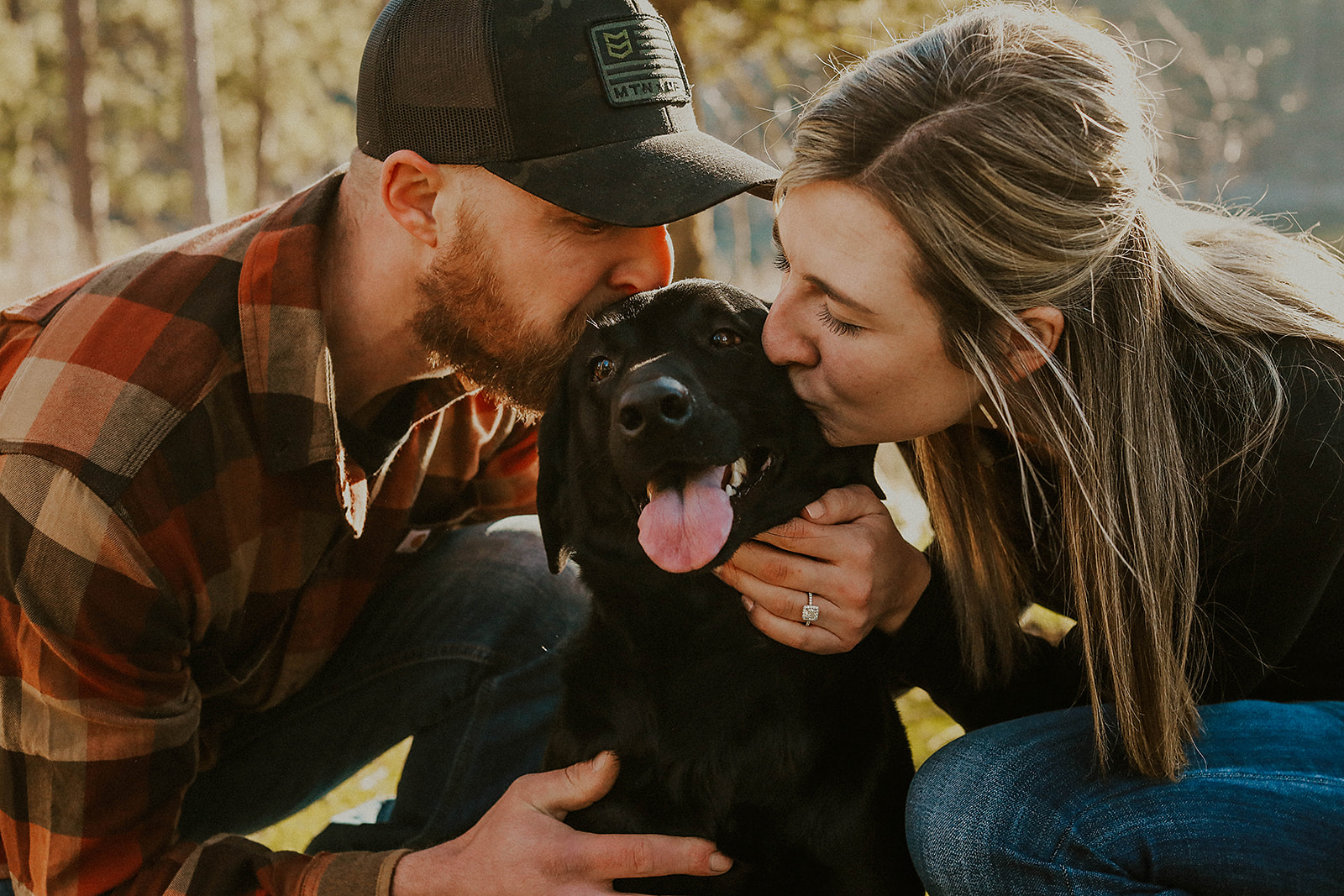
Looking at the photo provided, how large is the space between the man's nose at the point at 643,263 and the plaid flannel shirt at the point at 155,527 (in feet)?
2.15

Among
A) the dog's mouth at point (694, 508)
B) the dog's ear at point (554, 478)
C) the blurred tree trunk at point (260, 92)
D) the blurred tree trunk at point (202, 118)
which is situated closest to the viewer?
the dog's mouth at point (694, 508)

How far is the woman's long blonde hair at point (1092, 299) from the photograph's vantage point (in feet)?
6.04

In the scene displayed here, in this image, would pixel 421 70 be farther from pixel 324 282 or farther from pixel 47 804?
pixel 47 804

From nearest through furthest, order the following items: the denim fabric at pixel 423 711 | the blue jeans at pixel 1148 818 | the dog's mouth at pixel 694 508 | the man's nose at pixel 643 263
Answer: the blue jeans at pixel 1148 818 < the dog's mouth at pixel 694 508 < the man's nose at pixel 643 263 < the denim fabric at pixel 423 711

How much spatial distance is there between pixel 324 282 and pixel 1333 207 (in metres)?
27.0

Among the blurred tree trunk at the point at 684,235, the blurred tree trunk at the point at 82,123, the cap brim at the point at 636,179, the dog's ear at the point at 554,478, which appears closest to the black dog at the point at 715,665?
the dog's ear at the point at 554,478

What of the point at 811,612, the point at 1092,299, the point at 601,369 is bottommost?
the point at 811,612

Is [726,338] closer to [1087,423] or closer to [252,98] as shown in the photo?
[1087,423]

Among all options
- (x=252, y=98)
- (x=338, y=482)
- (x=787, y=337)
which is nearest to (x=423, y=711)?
(x=338, y=482)

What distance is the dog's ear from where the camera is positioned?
2.29 meters

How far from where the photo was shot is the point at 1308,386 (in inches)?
76.3

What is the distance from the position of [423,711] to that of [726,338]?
4.19 feet

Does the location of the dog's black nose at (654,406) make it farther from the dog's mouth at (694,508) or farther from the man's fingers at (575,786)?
the man's fingers at (575,786)

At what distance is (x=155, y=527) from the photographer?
205 cm
